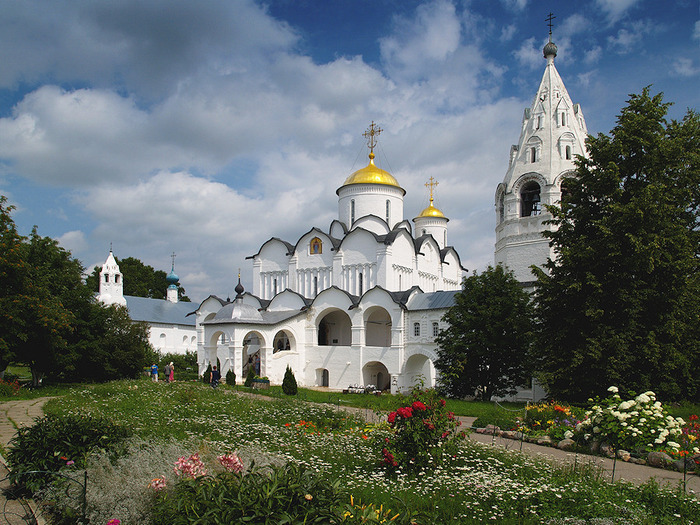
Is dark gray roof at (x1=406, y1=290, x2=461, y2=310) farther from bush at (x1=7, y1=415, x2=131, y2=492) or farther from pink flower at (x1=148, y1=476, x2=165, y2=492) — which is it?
pink flower at (x1=148, y1=476, x2=165, y2=492)

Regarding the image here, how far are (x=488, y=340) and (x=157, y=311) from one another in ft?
117

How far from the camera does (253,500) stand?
4422mm

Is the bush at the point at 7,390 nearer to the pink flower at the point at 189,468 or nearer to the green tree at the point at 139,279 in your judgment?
the pink flower at the point at 189,468

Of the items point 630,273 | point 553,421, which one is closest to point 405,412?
point 553,421

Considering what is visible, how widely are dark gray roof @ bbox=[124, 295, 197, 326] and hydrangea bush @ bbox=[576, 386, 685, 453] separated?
129ft

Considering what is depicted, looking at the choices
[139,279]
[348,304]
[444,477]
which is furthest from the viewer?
[139,279]

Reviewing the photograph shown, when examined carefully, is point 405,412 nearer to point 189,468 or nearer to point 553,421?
point 189,468

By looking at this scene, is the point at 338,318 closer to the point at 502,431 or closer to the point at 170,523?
the point at 502,431

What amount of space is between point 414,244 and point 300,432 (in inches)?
884

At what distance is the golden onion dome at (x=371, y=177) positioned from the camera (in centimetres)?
3334

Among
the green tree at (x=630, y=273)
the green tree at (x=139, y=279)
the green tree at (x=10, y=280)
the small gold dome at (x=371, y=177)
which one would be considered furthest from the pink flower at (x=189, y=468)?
the green tree at (x=139, y=279)

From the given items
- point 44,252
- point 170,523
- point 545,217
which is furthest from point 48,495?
point 545,217

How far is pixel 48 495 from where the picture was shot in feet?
17.3

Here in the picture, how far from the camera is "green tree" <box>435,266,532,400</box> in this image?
61.2ft
